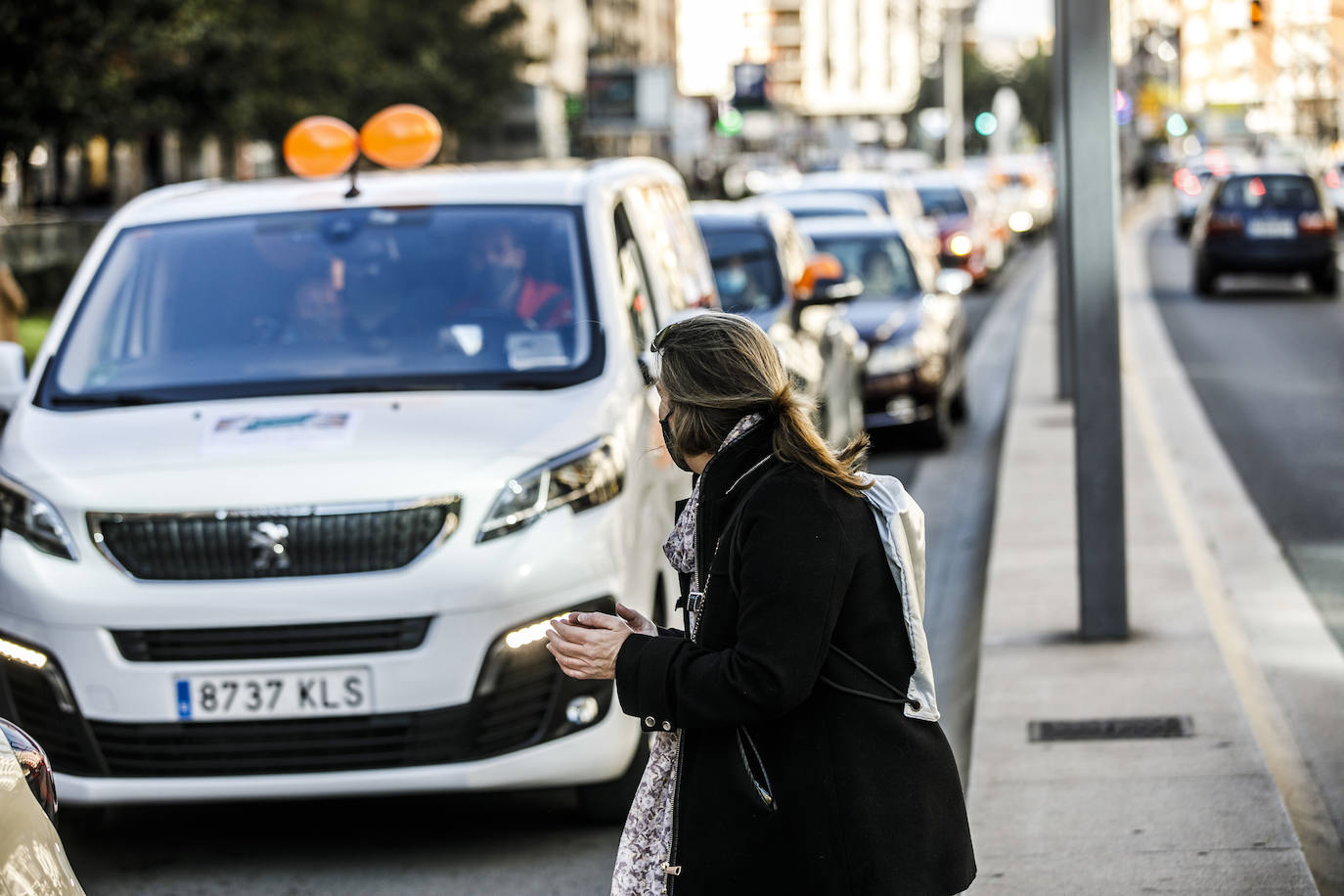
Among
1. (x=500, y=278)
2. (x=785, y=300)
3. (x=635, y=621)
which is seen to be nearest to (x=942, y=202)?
(x=785, y=300)

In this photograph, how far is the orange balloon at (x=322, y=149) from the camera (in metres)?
6.94

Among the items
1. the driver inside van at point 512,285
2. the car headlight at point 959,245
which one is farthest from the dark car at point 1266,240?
the driver inside van at point 512,285

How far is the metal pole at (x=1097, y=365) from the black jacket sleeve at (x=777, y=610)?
14.2 ft

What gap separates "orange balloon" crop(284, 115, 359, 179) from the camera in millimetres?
6941

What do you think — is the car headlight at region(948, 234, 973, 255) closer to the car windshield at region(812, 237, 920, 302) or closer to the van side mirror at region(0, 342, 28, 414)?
the car windshield at region(812, 237, 920, 302)

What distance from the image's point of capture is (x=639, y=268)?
6.63 m

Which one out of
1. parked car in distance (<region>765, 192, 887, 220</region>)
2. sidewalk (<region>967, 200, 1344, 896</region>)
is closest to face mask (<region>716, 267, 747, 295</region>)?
sidewalk (<region>967, 200, 1344, 896</region>)

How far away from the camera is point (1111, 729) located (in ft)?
19.6

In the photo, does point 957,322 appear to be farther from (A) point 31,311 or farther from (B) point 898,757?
(A) point 31,311

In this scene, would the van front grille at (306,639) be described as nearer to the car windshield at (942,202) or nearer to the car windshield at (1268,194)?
the car windshield at (1268,194)

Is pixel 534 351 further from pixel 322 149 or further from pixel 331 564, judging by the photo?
pixel 322 149

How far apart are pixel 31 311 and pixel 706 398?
90.8 feet

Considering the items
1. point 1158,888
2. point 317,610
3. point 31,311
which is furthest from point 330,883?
point 31,311

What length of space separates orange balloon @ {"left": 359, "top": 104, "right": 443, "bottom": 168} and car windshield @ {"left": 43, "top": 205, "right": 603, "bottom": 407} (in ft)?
2.51
